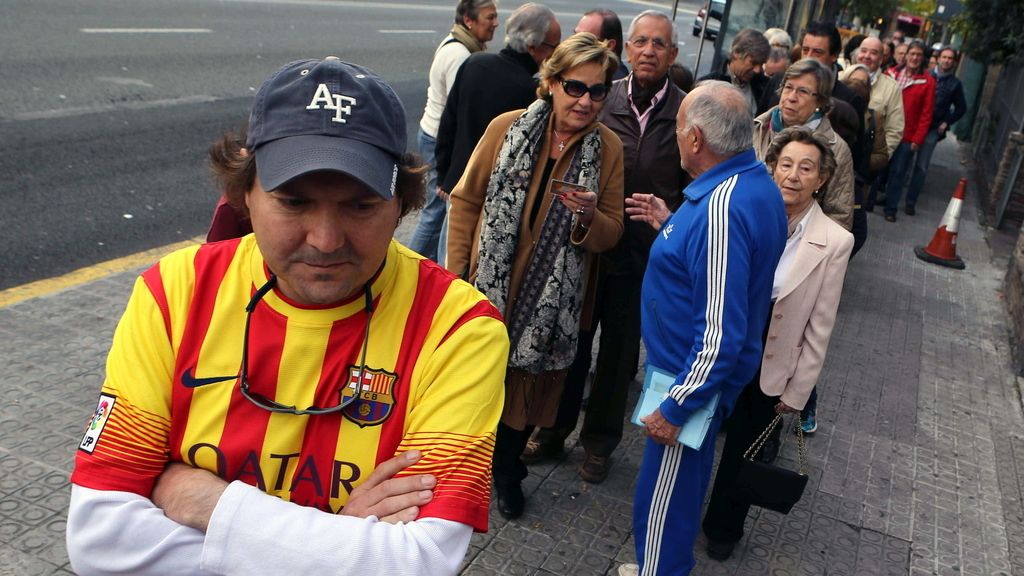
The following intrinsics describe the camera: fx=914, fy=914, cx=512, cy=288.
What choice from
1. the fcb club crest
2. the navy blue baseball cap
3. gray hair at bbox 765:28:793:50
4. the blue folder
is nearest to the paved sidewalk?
the blue folder

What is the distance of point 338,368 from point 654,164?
2.87 metres

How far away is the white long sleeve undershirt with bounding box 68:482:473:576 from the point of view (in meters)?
1.42

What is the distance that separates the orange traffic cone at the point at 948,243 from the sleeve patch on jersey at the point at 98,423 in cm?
956

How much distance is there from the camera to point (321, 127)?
4.82 ft

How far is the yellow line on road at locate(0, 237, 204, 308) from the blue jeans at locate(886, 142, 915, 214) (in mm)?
8503

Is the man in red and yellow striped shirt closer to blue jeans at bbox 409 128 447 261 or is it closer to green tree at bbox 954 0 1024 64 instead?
blue jeans at bbox 409 128 447 261

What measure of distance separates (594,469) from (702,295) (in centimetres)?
159

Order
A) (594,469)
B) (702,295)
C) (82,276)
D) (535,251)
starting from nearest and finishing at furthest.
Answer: (702,295), (535,251), (594,469), (82,276)

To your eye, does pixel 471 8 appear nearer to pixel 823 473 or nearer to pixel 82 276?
pixel 82 276

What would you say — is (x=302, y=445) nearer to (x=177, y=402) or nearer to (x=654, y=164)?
(x=177, y=402)

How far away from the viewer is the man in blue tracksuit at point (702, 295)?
3074 millimetres

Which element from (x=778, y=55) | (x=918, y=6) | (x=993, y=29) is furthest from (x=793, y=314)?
(x=918, y=6)

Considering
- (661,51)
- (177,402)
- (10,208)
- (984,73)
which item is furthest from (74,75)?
(984,73)

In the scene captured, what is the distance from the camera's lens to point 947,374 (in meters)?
6.54
